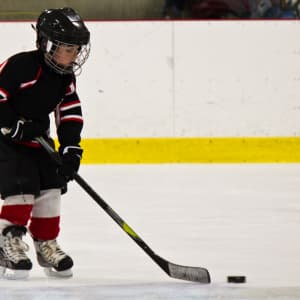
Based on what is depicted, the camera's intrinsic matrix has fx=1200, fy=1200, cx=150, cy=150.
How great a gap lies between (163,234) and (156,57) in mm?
2437

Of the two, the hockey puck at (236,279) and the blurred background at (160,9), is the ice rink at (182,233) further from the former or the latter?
the blurred background at (160,9)

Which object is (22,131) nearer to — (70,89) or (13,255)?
(70,89)

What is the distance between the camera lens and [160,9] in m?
6.92

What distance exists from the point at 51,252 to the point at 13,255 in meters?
0.13

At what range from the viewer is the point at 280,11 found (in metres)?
6.93

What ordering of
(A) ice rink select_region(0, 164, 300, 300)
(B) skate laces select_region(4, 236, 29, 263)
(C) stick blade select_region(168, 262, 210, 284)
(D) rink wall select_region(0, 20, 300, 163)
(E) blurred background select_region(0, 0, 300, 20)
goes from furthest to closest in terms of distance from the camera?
(E) blurred background select_region(0, 0, 300, 20), (D) rink wall select_region(0, 20, 300, 163), (B) skate laces select_region(4, 236, 29, 263), (C) stick blade select_region(168, 262, 210, 284), (A) ice rink select_region(0, 164, 300, 300)

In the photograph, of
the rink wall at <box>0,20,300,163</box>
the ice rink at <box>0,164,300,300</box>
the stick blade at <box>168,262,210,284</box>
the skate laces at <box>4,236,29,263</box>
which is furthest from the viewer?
the rink wall at <box>0,20,300,163</box>

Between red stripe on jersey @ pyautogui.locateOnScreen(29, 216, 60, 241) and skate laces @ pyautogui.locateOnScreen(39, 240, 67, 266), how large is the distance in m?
0.02

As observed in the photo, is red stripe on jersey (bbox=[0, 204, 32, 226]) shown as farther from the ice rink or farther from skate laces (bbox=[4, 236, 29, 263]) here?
the ice rink

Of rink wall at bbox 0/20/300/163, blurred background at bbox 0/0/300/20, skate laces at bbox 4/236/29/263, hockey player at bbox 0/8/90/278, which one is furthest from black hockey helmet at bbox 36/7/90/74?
blurred background at bbox 0/0/300/20

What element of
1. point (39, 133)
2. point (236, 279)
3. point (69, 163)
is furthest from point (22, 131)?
point (236, 279)

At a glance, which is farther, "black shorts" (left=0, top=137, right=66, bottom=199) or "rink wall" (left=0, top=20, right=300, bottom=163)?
"rink wall" (left=0, top=20, right=300, bottom=163)

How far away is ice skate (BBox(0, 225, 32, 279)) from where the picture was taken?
3.50 meters

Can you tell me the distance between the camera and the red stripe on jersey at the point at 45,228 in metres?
3.62
